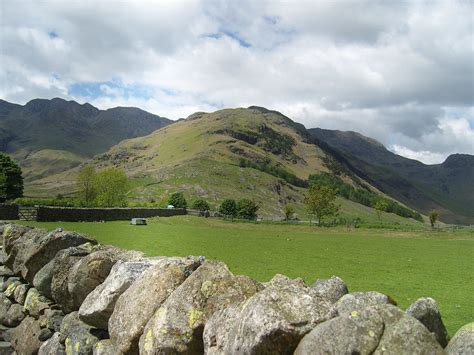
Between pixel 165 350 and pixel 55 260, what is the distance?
19.6ft

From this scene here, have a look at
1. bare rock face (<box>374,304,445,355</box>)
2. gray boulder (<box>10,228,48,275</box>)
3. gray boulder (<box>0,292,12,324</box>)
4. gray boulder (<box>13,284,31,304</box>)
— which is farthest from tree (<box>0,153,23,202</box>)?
bare rock face (<box>374,304,445,355</box>)

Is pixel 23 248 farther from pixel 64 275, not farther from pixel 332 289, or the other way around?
pixel 332 289

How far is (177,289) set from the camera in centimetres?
713

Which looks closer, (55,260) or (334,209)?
(55,260)

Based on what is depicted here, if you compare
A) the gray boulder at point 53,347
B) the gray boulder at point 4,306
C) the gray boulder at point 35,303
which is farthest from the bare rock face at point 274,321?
the gray boulder at point 4,306

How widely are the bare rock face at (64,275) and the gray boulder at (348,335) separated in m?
7.24

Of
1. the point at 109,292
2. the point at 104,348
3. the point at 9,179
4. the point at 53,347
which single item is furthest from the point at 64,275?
the point at 9,179

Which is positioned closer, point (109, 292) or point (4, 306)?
point (109, 292)

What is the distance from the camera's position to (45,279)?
452 inches

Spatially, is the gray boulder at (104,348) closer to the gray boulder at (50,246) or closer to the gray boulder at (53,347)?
the gray boulder at (53,347)

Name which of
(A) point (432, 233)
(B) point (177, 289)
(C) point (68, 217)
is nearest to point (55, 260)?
(B) point (177, 289)

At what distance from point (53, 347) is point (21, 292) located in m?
4.09

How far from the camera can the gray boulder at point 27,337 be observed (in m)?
11.1

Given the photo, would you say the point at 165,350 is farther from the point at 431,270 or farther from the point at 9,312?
the point at 431,270
